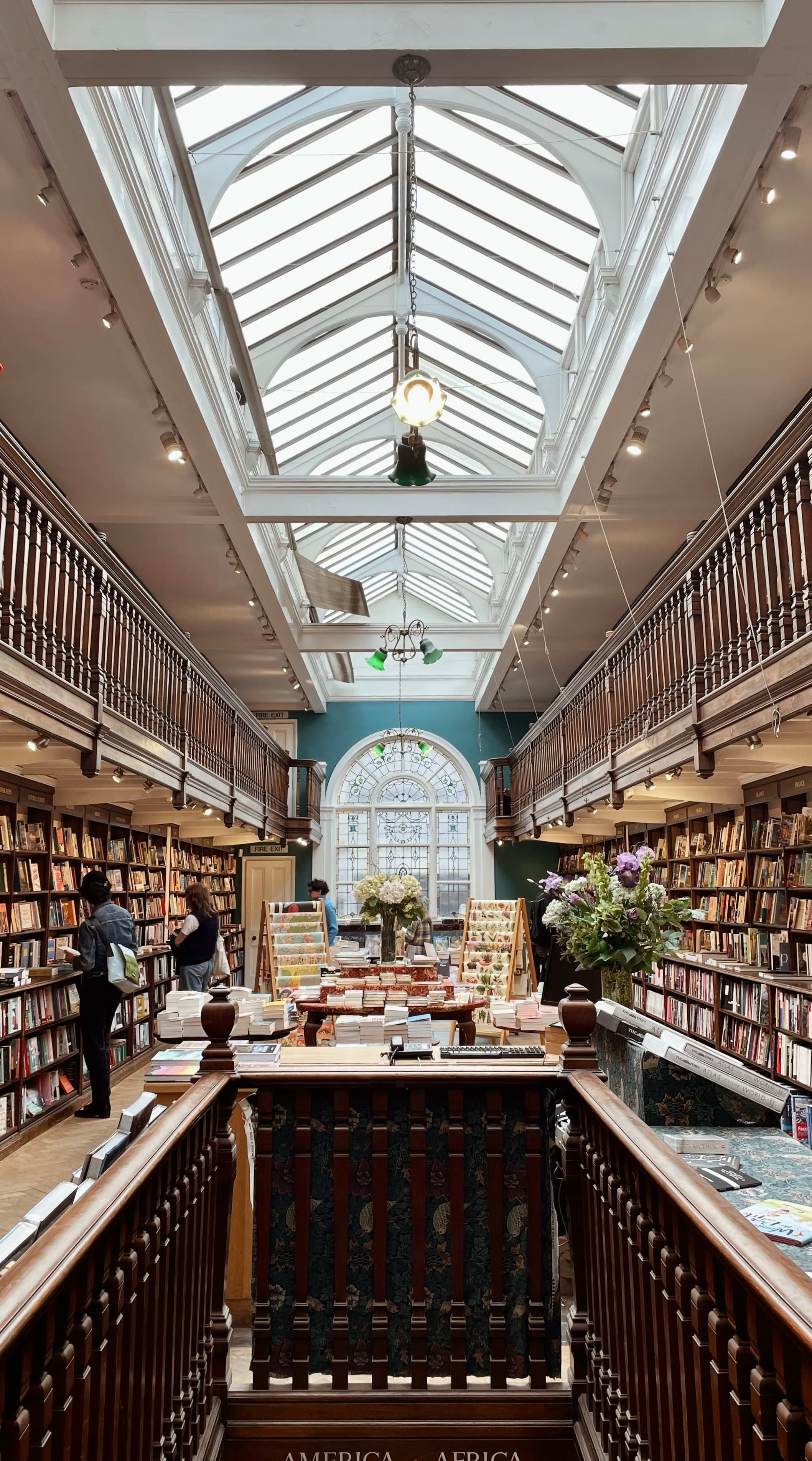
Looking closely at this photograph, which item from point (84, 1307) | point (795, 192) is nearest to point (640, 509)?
point (795, 192)

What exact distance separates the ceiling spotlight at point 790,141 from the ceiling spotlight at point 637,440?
9.05ft

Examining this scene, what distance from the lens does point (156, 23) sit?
3889mm

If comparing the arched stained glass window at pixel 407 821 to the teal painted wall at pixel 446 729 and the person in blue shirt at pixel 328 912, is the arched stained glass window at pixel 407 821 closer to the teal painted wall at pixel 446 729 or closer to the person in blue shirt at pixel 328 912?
the teal painted wall at pixel 446 729

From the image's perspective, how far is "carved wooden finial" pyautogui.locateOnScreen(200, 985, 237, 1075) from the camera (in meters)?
2.81

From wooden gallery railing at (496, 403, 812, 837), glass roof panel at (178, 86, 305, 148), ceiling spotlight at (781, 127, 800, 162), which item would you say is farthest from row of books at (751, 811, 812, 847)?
glass roof panel at (178, 86, 305, 148)

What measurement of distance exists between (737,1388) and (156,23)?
4704 millimetres

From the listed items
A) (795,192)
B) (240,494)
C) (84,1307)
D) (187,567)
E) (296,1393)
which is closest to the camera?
(84,1307)

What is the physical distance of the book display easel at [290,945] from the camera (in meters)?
8.81

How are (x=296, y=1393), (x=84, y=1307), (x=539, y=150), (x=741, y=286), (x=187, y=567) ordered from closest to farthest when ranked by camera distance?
1. (x=84, y=1307)
2. (x=296, y=1393)
3. (x=741, y=286)
4. (x=539, y=150)
5. (x=187, y=567)

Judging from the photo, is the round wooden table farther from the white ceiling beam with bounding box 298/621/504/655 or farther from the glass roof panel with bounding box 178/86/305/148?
the white ceiling beam with bounding box 298/621/504/655

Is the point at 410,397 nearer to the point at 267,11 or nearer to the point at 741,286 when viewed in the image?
the point at 267,11

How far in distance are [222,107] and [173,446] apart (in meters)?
2.33

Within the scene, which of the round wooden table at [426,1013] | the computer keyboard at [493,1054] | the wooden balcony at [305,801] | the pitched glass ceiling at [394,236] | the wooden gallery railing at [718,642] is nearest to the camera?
the computer keyboard at [493,1054]

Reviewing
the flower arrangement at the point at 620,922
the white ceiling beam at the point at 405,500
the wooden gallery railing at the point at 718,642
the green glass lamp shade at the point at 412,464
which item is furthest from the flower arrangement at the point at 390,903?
the flower arrangement at the point at 620,922
